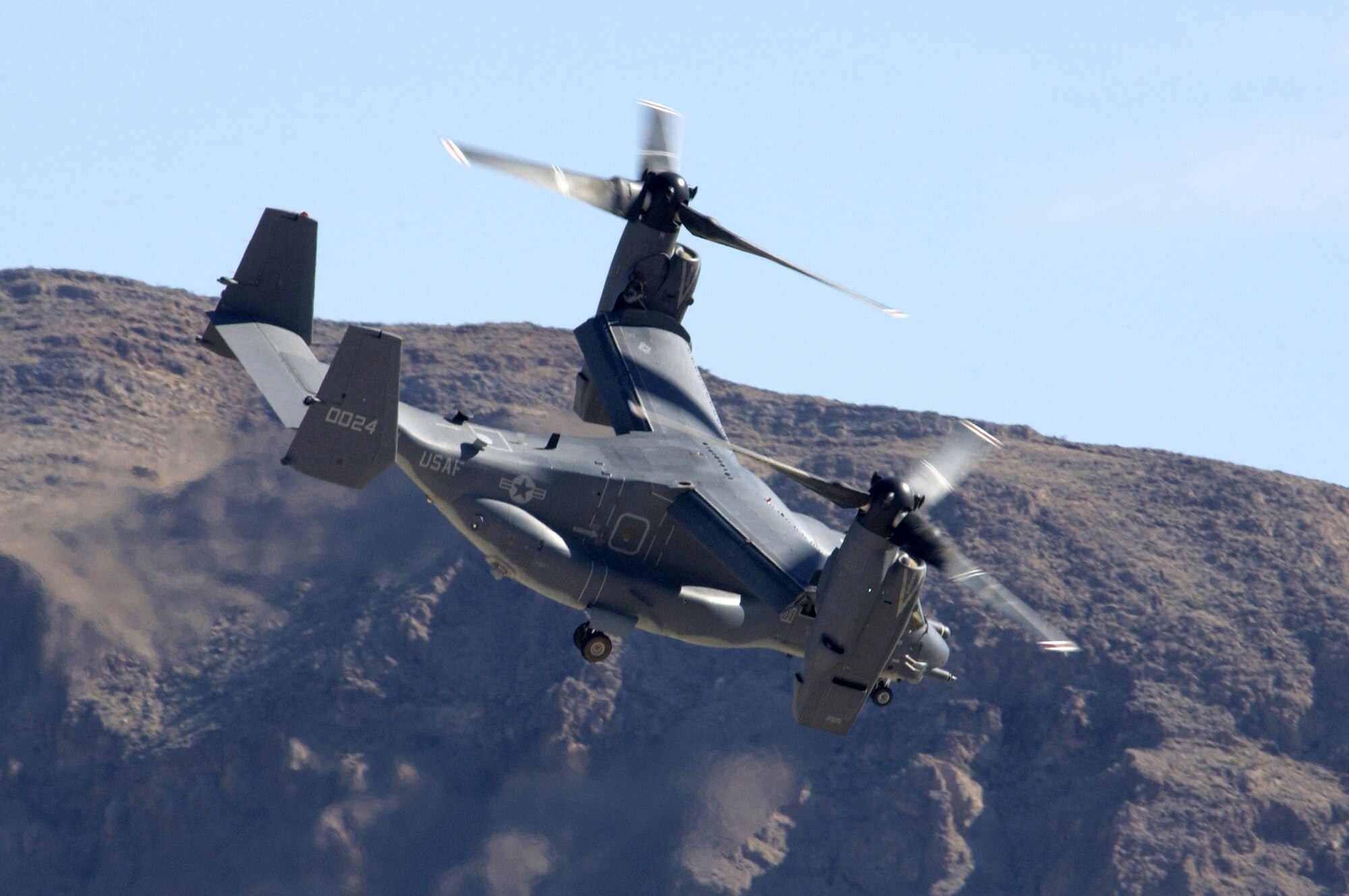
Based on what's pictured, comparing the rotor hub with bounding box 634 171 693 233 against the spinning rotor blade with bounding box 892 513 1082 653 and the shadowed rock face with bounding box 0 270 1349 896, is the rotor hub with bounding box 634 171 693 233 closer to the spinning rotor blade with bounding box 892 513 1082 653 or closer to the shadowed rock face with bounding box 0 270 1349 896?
the spinning rotor blade with bounding box 892 513 1082 653

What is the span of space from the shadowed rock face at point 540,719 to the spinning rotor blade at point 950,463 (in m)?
48.4

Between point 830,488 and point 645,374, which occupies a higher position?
point 645,374

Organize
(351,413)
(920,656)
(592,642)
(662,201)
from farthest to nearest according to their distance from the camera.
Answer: (662,201) < (920,656) < (592,642) < (351,413)

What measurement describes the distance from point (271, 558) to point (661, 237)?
54.6 m

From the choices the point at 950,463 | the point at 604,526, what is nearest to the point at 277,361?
the point at 604,526

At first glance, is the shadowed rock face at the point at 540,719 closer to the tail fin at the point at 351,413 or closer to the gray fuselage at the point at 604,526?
the gray fuselage at the point at 604,526

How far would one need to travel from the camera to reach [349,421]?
34.4 m

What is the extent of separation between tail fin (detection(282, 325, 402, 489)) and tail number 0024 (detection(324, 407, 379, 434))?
1cm

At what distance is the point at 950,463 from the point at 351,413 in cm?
1248

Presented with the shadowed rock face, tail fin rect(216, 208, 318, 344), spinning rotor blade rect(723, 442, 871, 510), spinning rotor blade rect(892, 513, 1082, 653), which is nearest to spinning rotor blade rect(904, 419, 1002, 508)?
spinning rotor blade rect(723, 442, 871, 510)

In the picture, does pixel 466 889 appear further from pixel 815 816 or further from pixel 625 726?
pixel 815 816

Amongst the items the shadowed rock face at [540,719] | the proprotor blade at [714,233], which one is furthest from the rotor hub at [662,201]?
the shadowed rock face at [540,719]

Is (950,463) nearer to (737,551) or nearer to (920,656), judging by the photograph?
(920,656)

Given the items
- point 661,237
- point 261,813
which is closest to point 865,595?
point 661,237
